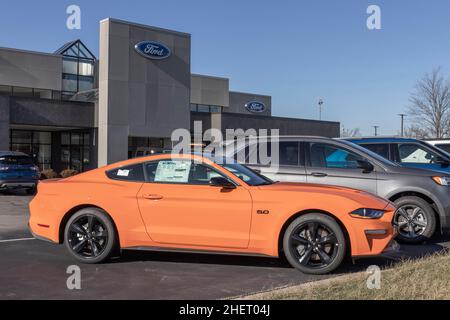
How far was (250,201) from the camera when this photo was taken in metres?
6.45

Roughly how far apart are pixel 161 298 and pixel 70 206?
2.32 m

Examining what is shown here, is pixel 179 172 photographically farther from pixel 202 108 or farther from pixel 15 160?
pixel 202 108

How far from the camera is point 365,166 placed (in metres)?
8.50

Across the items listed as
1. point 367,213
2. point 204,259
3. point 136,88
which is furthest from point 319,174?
point 136,88

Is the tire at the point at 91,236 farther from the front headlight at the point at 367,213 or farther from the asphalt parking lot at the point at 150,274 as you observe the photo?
the front headlight at the point at 367,213

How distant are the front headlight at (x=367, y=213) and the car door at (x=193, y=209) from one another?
1.24 metres

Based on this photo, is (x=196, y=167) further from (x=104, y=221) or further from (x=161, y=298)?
(x=161, y=298)

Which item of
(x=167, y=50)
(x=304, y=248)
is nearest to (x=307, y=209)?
(x=304, y=248)

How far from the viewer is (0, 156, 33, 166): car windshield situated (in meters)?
18.5

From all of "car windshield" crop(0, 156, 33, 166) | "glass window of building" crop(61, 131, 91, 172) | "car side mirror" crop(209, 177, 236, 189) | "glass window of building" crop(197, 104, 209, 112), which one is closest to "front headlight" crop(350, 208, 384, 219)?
"car side mirror" crop(209, 177, 236, 189)

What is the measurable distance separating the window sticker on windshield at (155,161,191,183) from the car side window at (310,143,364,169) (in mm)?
2661

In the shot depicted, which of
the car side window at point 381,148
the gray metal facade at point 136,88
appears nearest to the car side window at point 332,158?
the car side window at point 381,148

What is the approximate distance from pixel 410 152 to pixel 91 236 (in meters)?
6.47
